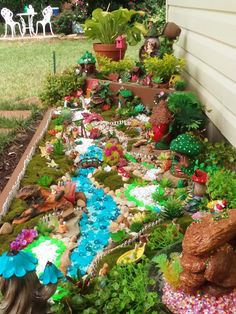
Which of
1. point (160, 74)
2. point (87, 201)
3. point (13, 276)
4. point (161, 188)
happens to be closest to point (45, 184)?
point (87, 201)

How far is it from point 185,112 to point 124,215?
142cm

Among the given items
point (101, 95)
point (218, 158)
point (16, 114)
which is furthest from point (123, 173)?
point (16, 114)

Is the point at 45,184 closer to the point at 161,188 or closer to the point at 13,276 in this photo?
the point at 161,188

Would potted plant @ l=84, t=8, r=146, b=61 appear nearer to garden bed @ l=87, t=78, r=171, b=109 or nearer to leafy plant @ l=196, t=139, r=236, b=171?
garden bed @ l=87, t=78, r=171, b=109

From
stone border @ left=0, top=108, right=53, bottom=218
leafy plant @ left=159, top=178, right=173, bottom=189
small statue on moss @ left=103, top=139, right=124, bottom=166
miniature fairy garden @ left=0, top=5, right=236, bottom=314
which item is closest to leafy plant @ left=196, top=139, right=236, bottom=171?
miniature fairy garden @ left=0, top=5, right=236, bottom=314

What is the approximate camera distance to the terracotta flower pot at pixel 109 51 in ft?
25.7

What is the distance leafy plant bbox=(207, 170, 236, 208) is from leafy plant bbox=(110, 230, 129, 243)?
0.70 m

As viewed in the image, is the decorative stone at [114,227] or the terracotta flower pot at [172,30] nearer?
the decorative stone at [114,227]

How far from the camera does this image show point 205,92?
213 inches

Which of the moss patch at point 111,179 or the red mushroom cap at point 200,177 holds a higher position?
the red mushroom cap at point 200,177

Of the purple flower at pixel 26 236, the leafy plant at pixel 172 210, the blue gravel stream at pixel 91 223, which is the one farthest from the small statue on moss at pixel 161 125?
the purple flower at pixel 26 236

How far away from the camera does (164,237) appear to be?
9.84ft

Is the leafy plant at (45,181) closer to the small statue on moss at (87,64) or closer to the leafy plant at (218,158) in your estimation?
the leafy plant at (218,158)

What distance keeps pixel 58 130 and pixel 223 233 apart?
3912mm
